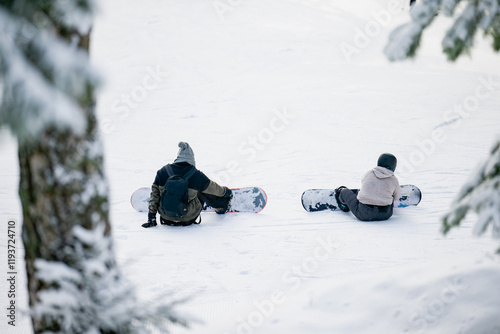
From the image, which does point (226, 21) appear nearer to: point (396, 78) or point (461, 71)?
point (396, 78)

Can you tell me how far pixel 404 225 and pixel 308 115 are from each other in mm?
7205

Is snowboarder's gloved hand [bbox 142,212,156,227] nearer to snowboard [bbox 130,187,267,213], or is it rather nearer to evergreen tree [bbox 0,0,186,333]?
snowboard [bbox 130,187,267,213]

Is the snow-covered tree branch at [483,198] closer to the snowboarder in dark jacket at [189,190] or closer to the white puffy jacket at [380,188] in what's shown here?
the white puffy jacket at [380,188]

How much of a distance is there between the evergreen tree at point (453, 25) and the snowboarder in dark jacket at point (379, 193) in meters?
3.66

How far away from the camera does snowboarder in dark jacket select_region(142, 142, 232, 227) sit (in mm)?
6051

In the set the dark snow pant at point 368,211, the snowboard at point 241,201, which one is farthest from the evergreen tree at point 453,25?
the snowboard at point 241,201

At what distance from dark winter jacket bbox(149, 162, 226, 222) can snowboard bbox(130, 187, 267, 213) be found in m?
0.67

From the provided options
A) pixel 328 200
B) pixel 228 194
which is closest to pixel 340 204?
pixel 328 200

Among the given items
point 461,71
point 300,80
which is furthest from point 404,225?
point 461,71

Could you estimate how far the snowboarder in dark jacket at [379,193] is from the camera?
20.3ft

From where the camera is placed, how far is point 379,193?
624 cm

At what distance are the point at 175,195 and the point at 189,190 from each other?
265 mm

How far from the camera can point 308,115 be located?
12.9m

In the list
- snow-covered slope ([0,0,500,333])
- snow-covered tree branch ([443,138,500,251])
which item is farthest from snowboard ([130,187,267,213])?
snow-covered tree branch ([443,138,500,251])
